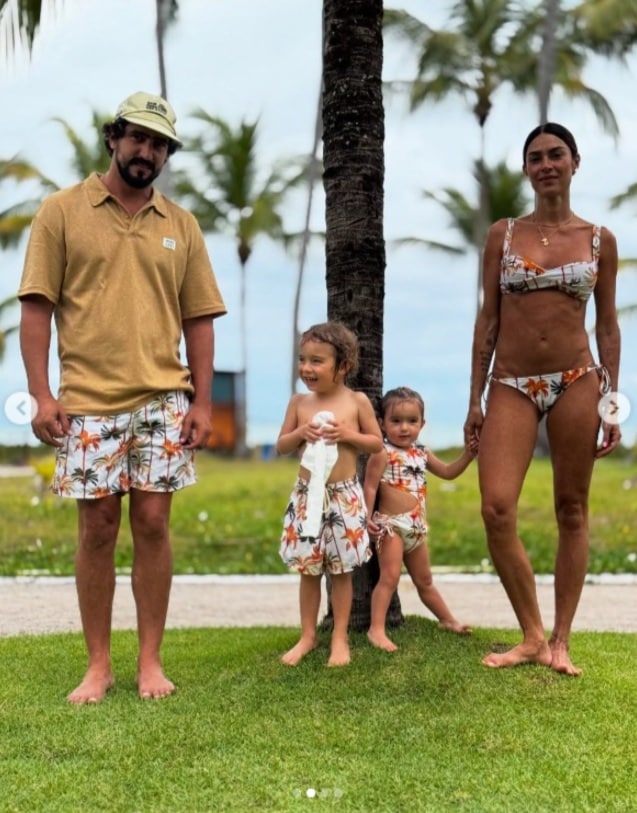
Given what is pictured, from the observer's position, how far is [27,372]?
4.39 meters

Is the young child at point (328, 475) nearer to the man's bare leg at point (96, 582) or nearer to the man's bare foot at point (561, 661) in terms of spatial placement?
the man's bare leg at point (96, 582)

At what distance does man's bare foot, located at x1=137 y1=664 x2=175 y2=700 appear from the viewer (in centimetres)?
446

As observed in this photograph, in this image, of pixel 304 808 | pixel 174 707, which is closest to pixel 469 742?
pixel 304 808

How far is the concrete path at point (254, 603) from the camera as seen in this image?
7.28m

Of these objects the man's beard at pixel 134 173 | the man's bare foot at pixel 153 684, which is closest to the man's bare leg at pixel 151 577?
the man's bare foot at pixel 153 684

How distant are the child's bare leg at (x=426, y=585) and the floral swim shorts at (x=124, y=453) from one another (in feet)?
4.99

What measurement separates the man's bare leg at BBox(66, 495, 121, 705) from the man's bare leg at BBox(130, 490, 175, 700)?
4.1 inches

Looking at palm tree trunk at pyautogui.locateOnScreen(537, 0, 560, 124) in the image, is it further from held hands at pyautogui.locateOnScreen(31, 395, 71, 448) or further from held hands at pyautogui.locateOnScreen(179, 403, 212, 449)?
held hands at pyautogui.locateOnScreen(31, 395, 71, 448)

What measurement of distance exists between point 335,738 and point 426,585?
170 cm

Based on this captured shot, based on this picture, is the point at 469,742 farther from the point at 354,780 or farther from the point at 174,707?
the point at 174,707


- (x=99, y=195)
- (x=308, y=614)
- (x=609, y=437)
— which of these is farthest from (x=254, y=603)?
(x=99, y=195)

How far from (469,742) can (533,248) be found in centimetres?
212

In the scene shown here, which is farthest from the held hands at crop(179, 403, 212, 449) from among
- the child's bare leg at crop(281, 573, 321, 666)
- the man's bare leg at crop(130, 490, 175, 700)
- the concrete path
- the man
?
the concrete path

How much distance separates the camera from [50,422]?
169 inches
